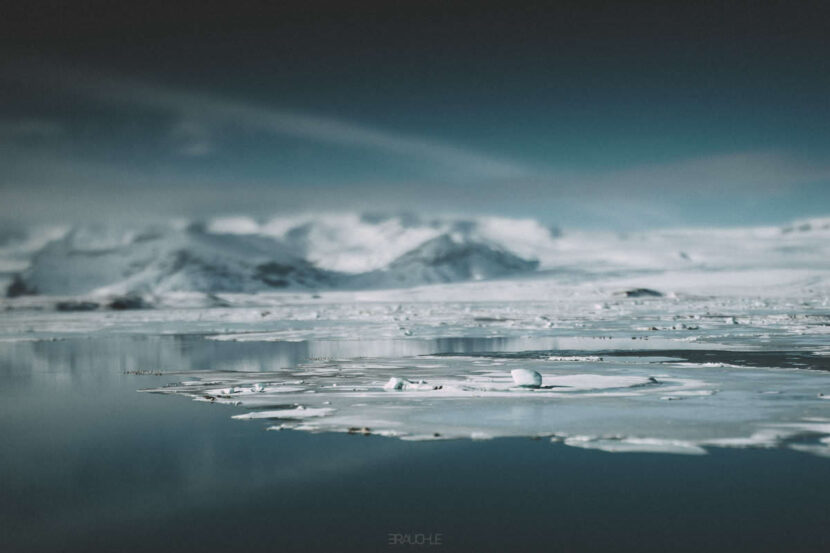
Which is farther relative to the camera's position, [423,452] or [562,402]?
[562,402]

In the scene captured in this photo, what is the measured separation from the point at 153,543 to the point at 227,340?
21.8 metres

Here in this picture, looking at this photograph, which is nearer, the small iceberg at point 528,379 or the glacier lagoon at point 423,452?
the glacier lagoon at point 423,452

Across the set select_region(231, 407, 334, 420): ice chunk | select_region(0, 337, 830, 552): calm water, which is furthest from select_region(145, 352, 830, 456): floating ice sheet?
select_region(0, 337, 830, 552): calm water

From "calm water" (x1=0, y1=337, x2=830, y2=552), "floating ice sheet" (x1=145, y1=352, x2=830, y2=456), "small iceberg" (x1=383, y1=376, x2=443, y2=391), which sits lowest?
"calm water" (x1=0, y1=337, x2=830, y2=552)

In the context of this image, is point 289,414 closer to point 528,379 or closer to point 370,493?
point 370,493

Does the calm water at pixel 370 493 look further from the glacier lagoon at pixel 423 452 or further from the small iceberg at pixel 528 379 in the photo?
the small iceberg at pixel 528 379

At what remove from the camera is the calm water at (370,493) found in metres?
6.30

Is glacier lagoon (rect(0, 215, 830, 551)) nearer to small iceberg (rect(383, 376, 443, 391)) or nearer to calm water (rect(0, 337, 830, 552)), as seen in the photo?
calm water (rect(0, 337, 830, 552))

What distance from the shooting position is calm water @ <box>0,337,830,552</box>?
630cm

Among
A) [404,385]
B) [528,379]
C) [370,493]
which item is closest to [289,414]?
[404,385]

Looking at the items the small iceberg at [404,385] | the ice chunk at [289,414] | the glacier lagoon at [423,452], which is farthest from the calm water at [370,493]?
the small iceberg at [404,385]

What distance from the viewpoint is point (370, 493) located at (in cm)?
743

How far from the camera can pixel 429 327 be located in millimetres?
34406

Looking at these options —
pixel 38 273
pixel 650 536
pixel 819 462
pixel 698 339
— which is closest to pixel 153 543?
pixel 650 536
